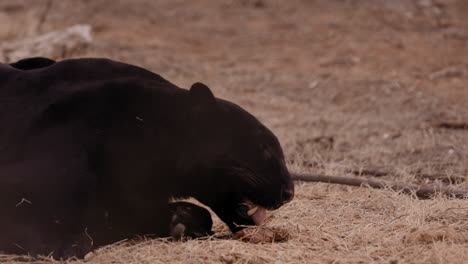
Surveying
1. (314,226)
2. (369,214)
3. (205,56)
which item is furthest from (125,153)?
(205,56)

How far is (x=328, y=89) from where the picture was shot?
419 inches

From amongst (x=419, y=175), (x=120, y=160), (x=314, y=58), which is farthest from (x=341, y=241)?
(x=314, y=58)

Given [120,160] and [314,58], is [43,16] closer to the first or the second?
[314,58]

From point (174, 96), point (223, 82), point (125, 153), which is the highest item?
point (174, 96)

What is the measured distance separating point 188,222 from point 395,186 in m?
1.72

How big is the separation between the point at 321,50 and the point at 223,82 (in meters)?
→ 2.73

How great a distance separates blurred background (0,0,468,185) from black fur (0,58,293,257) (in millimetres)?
2235

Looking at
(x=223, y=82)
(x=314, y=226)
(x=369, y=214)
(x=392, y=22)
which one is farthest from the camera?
(x=392, y=22)

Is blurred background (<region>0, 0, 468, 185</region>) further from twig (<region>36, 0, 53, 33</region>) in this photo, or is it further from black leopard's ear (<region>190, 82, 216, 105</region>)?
black leopard's ear (<region>190, 82, 216, 105</region>)

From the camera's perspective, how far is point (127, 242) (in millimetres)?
3266

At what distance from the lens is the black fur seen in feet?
9.97

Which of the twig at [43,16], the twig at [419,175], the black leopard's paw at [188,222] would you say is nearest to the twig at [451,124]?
the twig at [419,175]

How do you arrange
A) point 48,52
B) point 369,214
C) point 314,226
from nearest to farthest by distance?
point 314,226, point 369,214, point 48,52

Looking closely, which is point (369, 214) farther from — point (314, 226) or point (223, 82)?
point (223, 82)
